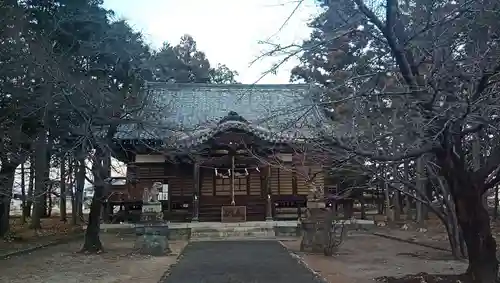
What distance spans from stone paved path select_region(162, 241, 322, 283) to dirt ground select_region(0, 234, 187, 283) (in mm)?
498

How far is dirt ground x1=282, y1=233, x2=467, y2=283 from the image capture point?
9871mm

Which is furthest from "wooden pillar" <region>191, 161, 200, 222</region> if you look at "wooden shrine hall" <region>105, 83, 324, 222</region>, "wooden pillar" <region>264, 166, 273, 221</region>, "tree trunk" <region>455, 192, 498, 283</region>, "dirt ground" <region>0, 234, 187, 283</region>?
"tree trunk" <region>455, 192, 498, 283</region>

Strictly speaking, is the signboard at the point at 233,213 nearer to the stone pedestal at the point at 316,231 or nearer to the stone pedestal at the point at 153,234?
the stone pedestal at the point at 153,234

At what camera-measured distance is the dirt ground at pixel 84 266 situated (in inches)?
389

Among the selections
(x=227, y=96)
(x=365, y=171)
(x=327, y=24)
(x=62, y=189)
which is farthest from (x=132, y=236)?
(x=327, y=24)

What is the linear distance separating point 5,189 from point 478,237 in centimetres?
1060

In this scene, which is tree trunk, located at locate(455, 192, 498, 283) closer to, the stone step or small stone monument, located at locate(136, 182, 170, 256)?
small stone monument, located at locate(136, 182, 170, 256)

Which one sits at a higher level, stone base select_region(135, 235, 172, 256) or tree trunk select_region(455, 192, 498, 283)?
tree trunk select_region(455, 192, 498, 283)

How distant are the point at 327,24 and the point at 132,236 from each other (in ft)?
51.9

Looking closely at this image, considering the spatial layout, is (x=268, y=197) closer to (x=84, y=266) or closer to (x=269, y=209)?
(x=269, y=209)

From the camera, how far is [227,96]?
94.9 feet

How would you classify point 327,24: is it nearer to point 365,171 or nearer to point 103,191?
point 365,171

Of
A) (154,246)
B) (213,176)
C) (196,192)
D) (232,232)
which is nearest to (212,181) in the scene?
Result: (213,176)

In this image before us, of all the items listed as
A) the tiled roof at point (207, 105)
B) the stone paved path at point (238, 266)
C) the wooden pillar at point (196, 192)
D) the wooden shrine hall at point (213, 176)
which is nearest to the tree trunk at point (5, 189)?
the wooden shrine hall at point (213, 176)
